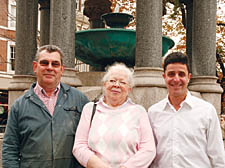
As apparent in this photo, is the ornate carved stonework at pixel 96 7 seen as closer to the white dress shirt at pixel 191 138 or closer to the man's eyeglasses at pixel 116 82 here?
the man's eyeglasses at pixel 116 82

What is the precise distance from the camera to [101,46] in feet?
25.3

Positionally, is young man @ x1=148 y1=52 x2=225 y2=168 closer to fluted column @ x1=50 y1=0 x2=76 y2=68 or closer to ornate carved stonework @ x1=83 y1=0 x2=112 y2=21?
fluted column @ x1=50 y1=0 x2=76 y2=68

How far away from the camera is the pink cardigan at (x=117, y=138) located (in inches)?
123

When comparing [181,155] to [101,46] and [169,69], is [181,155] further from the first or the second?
[101,46]

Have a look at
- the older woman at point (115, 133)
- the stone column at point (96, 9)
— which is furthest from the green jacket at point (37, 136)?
the stone column at point (96, 9)

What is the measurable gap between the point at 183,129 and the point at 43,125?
4.03 ft

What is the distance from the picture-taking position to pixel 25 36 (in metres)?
8.32

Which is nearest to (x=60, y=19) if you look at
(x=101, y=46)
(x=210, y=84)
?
(x=101, y=46)

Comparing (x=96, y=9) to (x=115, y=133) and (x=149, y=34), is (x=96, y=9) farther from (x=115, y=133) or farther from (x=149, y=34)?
Answer: (x=115, y=133)

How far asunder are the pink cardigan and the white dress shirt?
13 centimetres

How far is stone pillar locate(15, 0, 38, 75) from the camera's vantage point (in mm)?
8289

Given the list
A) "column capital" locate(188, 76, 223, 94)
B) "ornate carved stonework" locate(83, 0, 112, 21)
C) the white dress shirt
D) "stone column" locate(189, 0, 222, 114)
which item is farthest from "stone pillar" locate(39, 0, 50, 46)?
the white dress shirt

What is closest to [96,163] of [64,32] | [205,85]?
[64,32]

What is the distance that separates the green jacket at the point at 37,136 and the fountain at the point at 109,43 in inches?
165
